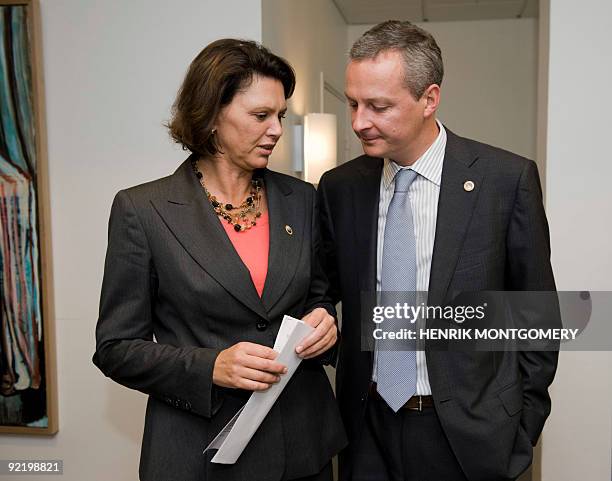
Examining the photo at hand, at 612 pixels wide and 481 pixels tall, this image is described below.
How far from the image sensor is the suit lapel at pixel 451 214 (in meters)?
1.71

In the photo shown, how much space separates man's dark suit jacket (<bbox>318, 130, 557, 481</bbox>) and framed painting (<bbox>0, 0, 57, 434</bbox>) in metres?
1.53

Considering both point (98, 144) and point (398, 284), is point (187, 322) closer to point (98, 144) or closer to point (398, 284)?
point (398, 284)

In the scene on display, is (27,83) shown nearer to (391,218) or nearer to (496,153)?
(391,218)

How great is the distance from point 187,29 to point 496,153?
150 centimetres

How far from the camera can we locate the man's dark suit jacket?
1714mm

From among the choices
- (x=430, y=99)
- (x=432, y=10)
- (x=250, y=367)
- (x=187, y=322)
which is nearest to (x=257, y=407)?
(x=250, y=367)

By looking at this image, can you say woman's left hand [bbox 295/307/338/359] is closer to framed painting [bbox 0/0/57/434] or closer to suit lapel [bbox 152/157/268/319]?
suit lapel [bbox 152/157/268/319]

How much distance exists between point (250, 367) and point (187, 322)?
0.73 ft

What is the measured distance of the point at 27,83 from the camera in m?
2.76

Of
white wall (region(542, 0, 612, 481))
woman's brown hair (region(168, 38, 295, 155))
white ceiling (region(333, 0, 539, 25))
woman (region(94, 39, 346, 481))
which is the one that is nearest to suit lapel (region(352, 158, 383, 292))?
woman (region(94, 39, 346, 481))

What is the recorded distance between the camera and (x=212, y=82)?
1647 mm

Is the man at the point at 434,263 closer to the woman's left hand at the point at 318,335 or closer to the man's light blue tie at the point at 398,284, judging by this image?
the man's light blue tie at the point at 398,284

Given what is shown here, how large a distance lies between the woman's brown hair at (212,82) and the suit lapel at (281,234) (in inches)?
7.8

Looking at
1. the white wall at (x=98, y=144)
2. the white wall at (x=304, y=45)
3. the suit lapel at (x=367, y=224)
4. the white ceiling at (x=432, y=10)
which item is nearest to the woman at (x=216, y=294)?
the suit lapel at (x=367, y=224)
